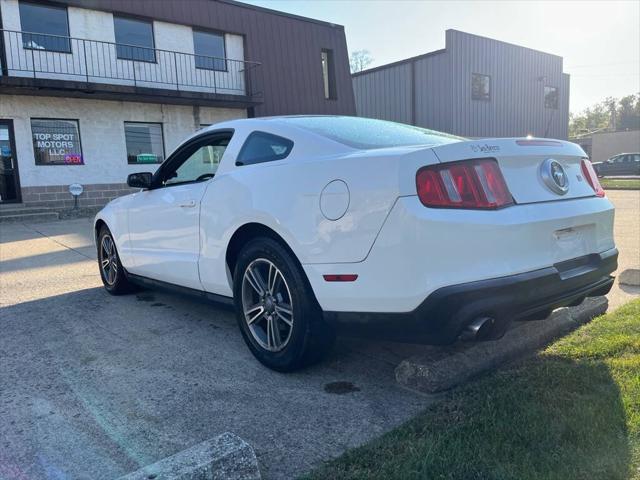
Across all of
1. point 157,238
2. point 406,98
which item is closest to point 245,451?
point 157,238

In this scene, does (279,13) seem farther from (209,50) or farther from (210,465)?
(210,465)

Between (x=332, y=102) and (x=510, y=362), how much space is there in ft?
63.3

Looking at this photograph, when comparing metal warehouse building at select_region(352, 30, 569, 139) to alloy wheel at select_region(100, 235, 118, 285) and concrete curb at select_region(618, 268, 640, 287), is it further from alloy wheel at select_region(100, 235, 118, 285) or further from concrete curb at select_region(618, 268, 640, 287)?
alloy wheel at select_region(100, 235, 118, 285)

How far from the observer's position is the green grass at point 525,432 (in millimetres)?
2090

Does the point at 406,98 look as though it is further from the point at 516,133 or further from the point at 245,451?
the point at 245,451

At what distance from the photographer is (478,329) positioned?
8.10 ft

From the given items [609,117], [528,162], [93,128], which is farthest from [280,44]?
[609,117]

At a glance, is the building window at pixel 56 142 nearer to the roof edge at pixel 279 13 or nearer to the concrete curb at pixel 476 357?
the roof edge at pixel 279 13

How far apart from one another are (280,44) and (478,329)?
18.8m

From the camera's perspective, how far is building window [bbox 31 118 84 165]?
14.3m

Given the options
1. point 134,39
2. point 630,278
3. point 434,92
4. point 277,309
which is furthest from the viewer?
point 434,92

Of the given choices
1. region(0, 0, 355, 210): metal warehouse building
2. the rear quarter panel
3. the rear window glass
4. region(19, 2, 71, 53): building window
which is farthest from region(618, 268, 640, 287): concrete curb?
region(19, 2, 71, 53): building window

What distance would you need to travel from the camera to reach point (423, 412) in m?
2.63

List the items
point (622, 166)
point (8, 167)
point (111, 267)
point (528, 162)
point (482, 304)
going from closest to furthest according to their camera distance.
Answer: point (482, 304), point (528, 162), point (111, 267), point (8, 167), point (622, 166)
